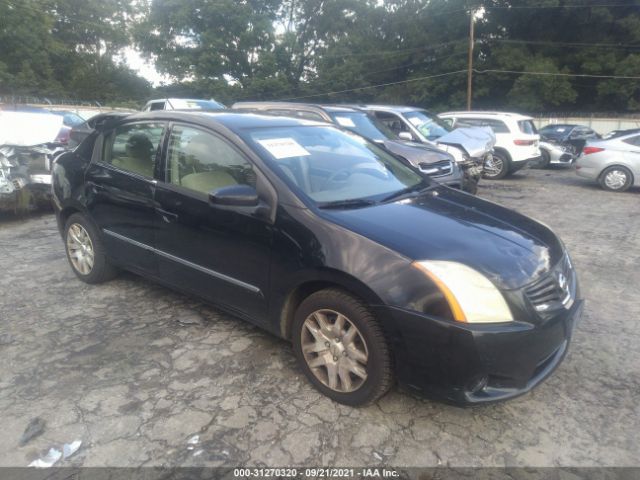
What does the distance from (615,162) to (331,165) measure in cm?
935

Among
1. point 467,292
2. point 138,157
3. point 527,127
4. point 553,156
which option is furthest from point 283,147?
point 553,156

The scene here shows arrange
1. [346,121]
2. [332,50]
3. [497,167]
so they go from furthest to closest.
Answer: [332,50]
[497,167]
[346,121]

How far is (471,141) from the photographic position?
9.02m

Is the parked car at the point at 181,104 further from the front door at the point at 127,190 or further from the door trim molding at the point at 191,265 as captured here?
the door trim molding at the point at 191,265

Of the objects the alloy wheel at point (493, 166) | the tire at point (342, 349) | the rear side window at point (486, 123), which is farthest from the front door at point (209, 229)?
the rear side window at point (486, 123)

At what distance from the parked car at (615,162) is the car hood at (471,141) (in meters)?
2.66

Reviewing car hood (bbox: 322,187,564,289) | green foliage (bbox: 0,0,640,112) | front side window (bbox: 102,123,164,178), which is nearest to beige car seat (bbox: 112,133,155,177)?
front side window (bbox: 102,123,164,178)

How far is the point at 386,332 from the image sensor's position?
2453 mm

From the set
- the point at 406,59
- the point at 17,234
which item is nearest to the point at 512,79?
the point at 406,59

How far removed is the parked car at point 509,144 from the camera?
38.1 ft

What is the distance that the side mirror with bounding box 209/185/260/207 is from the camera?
285 centimetres

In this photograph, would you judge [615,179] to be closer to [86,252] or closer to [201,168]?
[201,168]

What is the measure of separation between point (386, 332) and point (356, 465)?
66cm

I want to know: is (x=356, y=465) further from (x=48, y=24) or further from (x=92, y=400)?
(x=48, y=24)
